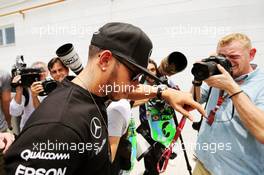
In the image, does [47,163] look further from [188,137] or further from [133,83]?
[188,137]

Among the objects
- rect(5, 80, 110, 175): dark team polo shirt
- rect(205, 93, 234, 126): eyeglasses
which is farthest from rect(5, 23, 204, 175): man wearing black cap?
rect(205, 93, 234, 126): eyeglasses

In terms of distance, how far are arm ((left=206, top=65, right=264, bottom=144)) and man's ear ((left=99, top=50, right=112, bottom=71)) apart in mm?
491

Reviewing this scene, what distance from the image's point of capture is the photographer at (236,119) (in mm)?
881

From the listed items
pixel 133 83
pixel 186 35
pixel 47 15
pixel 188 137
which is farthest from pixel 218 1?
pixel 47 15

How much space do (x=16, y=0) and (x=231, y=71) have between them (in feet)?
14.7

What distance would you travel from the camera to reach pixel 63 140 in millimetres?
501

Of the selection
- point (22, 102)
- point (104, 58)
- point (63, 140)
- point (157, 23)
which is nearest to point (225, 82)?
point (104, 58)

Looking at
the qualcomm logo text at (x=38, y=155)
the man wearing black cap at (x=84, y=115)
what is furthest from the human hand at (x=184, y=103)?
the qualcomm logo text at (x=38, y=155)

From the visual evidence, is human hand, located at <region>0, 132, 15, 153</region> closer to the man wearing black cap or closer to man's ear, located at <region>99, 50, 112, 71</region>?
the man wearing black cap

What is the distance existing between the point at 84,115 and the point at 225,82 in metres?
0.60

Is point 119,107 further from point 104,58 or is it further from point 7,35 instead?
point 7,35

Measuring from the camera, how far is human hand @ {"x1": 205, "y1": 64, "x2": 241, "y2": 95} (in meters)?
0.90

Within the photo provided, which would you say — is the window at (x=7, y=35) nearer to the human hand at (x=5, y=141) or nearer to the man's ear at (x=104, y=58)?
the human hand at (x=5, y=141)

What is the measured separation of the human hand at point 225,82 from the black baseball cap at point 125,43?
0.40 meters
